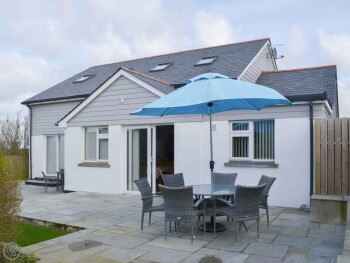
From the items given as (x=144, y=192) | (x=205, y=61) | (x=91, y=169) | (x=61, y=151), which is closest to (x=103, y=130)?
(x=91, y=169)

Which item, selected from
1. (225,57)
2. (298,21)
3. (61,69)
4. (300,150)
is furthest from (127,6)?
(61,69)

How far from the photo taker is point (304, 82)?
11.0 meters

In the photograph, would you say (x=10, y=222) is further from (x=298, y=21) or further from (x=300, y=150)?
(x=298, y=21)

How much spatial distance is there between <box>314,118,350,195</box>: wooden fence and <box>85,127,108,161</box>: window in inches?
288

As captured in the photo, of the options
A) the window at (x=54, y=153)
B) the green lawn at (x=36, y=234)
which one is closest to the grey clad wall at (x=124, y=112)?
the window at (x=54, y=153)

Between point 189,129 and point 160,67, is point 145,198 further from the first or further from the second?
point 160,67

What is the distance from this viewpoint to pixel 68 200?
1062 centimetres

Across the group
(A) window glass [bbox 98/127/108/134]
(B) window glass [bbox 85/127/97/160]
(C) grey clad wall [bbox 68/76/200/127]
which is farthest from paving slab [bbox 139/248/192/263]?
(B) window glass [bbox 85/127/97/160]

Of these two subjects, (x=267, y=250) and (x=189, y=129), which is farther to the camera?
(x=189, y=129)

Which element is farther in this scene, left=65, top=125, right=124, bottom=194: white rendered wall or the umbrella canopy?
left=65, top=125, right=124, bottom=194: white rendered wall

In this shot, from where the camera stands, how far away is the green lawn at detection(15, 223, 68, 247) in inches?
252

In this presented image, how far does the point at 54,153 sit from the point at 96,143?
4.44 metres

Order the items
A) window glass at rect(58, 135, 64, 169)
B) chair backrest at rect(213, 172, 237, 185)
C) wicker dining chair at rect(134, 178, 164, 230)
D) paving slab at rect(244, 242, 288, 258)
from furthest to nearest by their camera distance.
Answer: window glass at rect(58, 135, 64, 169) < chair backrest at rect(213, 172, 237, 185) < wicker dining chair at rect(134, 178, 164, 230) < paving slab at rect(244, 242, 288, 258)

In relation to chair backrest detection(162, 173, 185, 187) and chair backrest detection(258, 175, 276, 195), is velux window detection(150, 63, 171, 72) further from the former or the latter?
chair backrest detection(258, 175, 276, 195)
